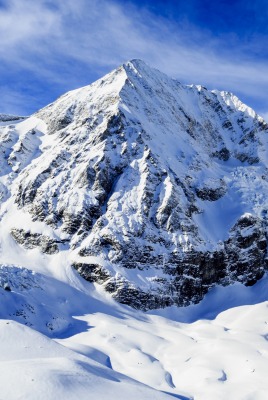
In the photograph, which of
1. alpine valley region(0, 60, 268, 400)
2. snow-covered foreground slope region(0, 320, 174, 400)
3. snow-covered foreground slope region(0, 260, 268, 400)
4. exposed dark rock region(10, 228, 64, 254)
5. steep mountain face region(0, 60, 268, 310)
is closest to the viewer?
snow-covered foreground slope region(0, 320, 174, 400)

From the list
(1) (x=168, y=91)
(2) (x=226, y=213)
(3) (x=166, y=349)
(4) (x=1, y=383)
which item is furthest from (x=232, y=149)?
(4) (x=1, y=383)

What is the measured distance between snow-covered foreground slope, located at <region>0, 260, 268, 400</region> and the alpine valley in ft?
0.68

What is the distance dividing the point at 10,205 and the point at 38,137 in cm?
2565

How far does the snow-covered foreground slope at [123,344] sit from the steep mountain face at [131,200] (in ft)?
15.0

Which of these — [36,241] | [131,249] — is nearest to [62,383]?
[131,249]

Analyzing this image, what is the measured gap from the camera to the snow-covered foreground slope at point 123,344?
72.0 ft

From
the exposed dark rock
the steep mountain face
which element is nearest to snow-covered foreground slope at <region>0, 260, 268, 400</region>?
the steep mountain face

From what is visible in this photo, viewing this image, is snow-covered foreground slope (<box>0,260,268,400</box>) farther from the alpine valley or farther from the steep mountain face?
the steep mountain face

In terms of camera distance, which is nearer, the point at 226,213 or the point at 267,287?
the point at 267,287

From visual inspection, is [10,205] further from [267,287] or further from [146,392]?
[146,392]

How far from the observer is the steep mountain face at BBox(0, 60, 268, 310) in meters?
73.5

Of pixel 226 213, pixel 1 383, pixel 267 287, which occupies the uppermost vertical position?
pixel 226 213

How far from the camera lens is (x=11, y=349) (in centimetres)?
3173

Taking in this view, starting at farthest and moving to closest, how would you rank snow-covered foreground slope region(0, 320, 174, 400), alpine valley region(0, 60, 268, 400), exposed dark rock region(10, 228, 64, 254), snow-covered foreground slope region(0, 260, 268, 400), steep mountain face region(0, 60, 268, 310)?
exposed dark rock region(10, 228, 64, 254), steep mountain face region(0, 60, 268, 310), alpine valley region(0, 60, 268, 400), snow-covered foreground slope region(0, 260, 268, 400), snow-covered foreground slope region(0, 320, 174, 400)
